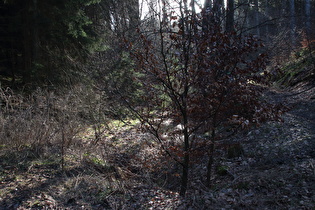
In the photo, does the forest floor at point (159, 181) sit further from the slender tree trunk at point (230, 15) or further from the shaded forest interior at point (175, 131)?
the slender tree trunk at point (230, 15)

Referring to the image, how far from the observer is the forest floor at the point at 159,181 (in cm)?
380

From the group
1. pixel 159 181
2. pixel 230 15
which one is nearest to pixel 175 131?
pixel 159 181

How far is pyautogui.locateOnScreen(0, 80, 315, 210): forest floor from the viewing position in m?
3.80

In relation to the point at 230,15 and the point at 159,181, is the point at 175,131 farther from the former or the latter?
the point at 230,15

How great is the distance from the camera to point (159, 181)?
18.3 feet

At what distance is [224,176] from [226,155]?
109 cm

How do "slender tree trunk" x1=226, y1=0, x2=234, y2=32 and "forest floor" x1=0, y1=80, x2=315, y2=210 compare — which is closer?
"forest floor" x1=0, y1=80, x2=315, y2=210

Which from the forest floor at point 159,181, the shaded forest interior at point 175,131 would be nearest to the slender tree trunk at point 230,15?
the shaded forest interior at point 175,131

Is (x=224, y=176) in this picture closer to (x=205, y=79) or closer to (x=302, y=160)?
(x=302, y=160)

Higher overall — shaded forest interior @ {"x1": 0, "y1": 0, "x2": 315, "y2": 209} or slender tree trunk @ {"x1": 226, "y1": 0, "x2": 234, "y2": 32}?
slender tree trunk @ {"x1": 226, "y1": 0, "x2": 234, "y2": 32}

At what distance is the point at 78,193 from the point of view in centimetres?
417

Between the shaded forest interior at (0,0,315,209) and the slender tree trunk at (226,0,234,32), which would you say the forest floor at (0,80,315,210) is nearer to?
the shaded forest interior at (0,0,315,209)

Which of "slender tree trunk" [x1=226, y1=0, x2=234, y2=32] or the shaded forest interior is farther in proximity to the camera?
"slender tree trunk" [x1=226, y1=0, x2=234, y2=32]

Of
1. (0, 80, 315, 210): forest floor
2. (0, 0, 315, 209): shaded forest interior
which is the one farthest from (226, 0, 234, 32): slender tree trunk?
(0, 80, 315, 210): forest floor
